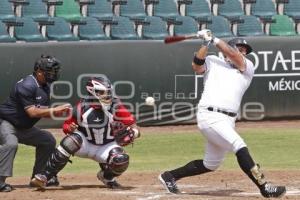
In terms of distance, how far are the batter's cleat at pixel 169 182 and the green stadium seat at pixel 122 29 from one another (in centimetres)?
839

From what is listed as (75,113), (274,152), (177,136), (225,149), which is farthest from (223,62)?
(177,136)

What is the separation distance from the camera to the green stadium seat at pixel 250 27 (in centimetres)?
1900

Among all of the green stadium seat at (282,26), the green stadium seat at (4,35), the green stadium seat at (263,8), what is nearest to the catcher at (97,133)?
the green stadium seat at (4,35)

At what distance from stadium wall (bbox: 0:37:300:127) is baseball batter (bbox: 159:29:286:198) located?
6.98 m

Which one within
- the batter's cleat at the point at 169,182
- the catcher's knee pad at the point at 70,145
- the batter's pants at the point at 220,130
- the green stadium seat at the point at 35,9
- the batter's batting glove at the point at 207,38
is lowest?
the batter's cleat at the point at 169,182

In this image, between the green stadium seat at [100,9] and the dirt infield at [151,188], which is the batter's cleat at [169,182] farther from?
the green stadium seat at [100,9]

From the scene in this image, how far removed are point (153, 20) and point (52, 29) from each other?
2.24m

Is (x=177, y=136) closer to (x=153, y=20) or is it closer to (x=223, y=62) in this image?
(x=153, y=20)

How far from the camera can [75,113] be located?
9797 mm

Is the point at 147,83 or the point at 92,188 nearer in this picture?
the point at 92,188

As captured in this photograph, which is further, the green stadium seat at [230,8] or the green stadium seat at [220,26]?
the green stadium seat at [230,8]

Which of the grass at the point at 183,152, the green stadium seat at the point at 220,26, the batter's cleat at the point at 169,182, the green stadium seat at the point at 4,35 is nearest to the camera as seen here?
the batter's cleat at the point at 169,182

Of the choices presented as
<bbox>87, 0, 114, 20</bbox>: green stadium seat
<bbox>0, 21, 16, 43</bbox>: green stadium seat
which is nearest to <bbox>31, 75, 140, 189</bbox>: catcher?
<bbox>0, 21, 16, 43</bbox>: green stadium seat

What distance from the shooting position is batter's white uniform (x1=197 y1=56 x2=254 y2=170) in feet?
29.9
